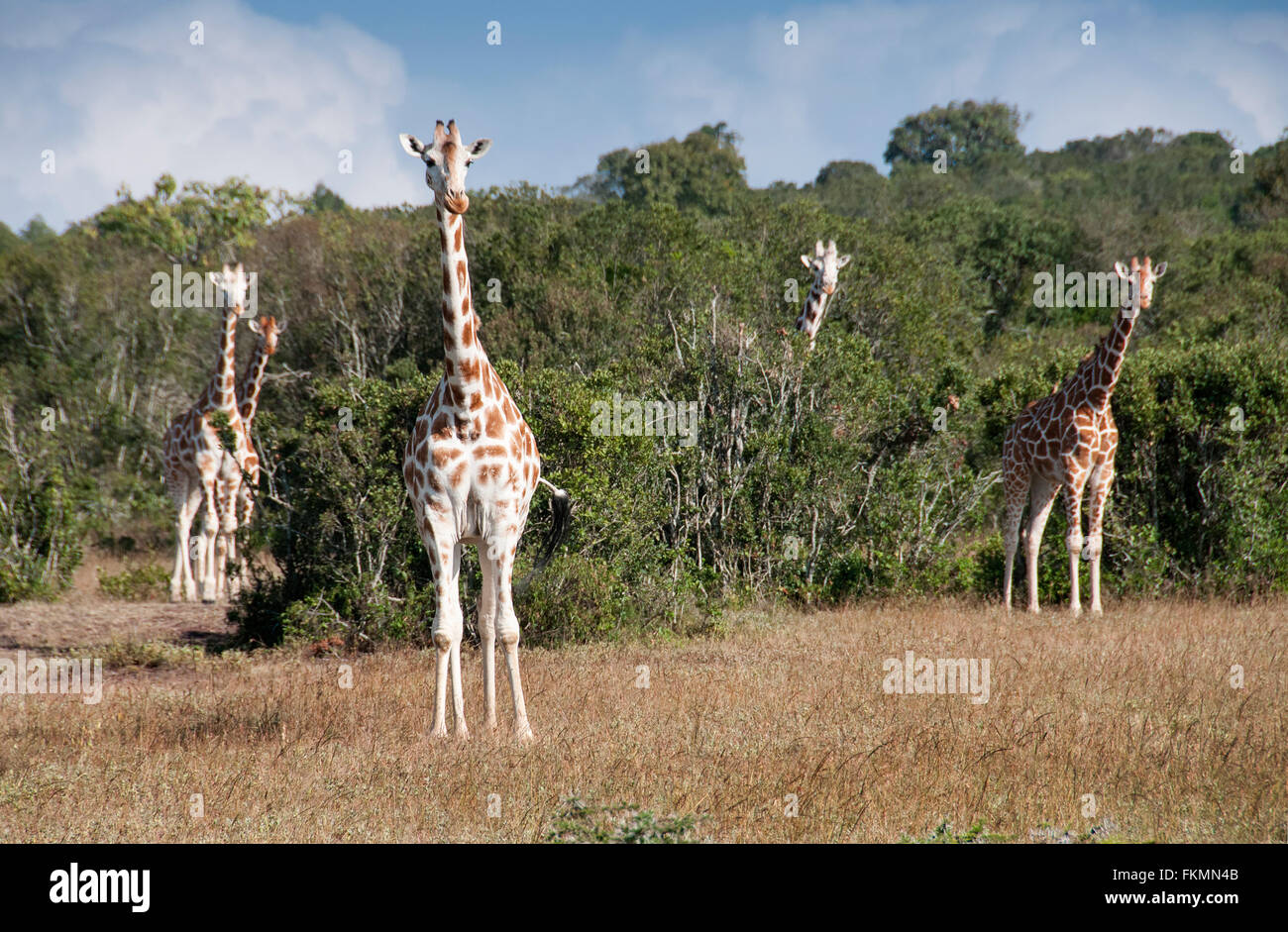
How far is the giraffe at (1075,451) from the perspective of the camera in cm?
1151

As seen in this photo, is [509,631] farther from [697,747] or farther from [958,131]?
[958,131]

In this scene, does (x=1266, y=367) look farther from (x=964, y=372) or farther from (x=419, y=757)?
(x=419, y=757)

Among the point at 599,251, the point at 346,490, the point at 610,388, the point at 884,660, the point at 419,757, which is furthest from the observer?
the point at 599,251

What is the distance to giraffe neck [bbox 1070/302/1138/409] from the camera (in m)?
11.4

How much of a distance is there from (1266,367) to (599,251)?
39.2ft

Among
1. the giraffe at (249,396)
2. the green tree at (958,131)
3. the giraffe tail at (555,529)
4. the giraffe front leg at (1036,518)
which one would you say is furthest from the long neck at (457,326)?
the green tree at (958,131)

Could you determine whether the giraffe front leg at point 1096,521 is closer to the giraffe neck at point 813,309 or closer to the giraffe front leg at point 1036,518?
the giraffe front leg at point 1036,518

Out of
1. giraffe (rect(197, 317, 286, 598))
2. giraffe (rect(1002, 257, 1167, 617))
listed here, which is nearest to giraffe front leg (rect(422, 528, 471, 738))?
giraffe (rect(1002, 257, 1167, 617))

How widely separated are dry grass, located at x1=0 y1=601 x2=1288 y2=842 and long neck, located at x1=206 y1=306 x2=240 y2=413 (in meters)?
6.02

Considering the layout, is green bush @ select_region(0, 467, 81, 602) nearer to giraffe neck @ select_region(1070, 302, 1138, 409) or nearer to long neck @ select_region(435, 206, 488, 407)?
long neck @ select_region(435, 206, 488, 407)

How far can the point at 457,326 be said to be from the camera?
725 centimetres

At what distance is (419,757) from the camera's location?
680 centimetres

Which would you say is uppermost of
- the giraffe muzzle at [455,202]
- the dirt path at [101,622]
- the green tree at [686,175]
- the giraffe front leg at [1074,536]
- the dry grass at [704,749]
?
the green tree at [686,175]
